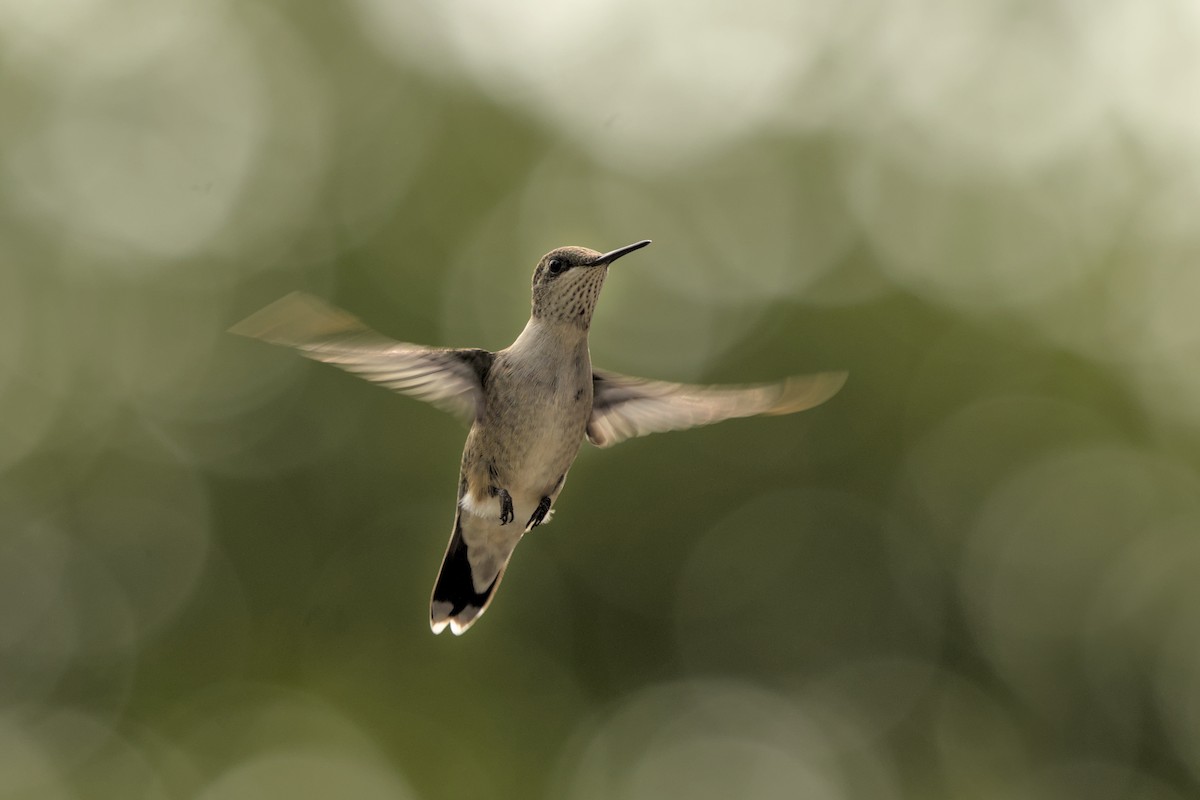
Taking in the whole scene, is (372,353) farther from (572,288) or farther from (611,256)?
(572,288)

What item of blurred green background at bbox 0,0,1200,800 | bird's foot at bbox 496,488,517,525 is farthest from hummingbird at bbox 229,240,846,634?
blurred green background at bbox 0,0,1200,800

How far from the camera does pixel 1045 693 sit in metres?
12.8

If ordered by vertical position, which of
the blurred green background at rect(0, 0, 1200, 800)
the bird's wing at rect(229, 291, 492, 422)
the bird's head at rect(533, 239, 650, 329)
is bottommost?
the bird's wing at rect(229, 291, 492, 422)

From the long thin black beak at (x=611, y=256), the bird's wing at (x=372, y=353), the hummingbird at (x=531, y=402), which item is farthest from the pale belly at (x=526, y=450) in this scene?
the long thin black beak at (x=611, y=256)

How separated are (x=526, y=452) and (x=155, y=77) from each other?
50.2 feet

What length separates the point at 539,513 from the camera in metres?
2.91

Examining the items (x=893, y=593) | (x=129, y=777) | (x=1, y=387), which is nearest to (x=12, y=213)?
(x=1, y=387)

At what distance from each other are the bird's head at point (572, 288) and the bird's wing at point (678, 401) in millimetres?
249

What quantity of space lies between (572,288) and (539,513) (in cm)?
61

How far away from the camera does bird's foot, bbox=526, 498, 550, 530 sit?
2.87 meters

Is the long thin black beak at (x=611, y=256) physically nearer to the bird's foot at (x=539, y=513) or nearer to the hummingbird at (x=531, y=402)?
the hummingbird at (x=531, y=402)

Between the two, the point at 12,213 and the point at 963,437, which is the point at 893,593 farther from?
the point at 12,213

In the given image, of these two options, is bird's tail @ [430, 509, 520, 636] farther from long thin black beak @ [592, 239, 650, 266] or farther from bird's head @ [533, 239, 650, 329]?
long thin black beak @ [592, 239, 650, 266]

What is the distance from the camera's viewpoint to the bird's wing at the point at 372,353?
1.75 m
